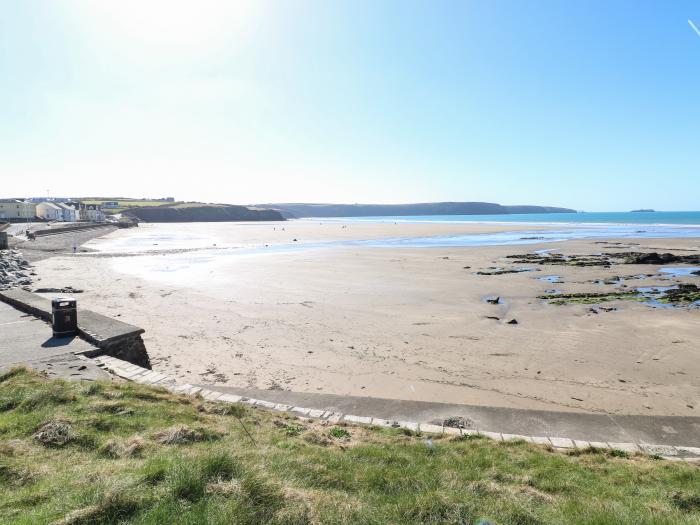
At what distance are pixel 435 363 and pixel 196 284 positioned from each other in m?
16.0

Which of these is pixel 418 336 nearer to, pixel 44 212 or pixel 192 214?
pixel 44 212

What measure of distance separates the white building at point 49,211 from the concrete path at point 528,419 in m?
130

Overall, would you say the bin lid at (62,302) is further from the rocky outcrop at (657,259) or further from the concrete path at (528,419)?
the rocky outcrop at (657,259)

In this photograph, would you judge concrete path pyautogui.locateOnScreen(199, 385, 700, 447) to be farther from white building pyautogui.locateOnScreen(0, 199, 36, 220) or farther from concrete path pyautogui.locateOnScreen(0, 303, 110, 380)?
white building pyautogui.locateOnScreen(0, 199, 36, 220)

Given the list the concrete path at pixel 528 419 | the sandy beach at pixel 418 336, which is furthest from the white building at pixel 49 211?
the concrete path at pixel 528 419

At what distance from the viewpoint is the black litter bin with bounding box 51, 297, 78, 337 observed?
964 cm

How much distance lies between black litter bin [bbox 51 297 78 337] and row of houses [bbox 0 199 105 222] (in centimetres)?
10759

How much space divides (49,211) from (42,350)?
13208 cm

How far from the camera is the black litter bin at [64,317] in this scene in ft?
31.6

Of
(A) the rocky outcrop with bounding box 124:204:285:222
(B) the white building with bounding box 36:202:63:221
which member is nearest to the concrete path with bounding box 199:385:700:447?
(B) the white building with bounding box 36:202:63:221

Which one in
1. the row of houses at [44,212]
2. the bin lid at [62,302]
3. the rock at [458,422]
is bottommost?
the rock at [458,422]

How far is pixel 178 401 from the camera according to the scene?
274 inches

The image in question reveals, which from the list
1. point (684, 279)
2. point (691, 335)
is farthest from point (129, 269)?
point (684, 279)

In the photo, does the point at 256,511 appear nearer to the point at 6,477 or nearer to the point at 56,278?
the point at 6,477
